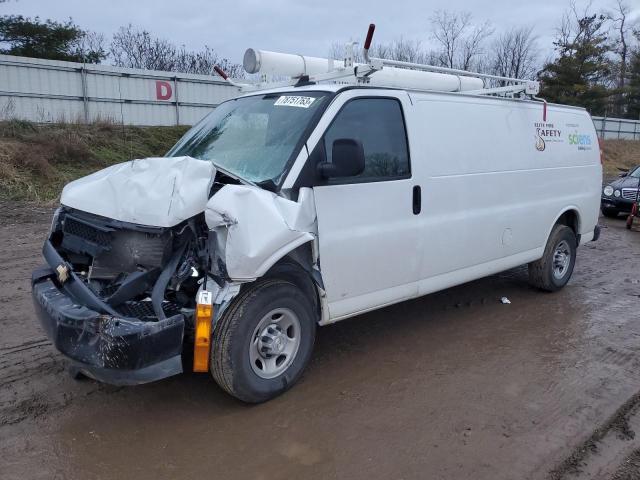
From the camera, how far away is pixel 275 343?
12.1 feet

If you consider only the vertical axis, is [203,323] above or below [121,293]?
below

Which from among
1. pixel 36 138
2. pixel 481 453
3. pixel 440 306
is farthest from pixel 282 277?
pixel 36 138

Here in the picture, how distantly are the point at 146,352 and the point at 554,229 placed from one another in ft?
16.6

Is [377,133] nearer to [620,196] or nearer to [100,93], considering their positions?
[620,196]

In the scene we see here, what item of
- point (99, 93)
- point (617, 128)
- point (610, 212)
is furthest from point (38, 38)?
point (617, 128)

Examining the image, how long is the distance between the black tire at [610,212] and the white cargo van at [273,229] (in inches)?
367

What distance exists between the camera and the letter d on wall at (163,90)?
64.3ft

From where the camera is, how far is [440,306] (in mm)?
5941

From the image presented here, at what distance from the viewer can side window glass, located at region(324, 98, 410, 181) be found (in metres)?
4.07

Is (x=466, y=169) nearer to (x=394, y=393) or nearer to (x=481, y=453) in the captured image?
(x=394, y=393)

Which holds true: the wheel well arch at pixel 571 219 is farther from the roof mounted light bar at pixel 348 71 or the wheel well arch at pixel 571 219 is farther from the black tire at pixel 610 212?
the black tire at pixel 610 212

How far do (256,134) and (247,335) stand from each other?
5.35 ft

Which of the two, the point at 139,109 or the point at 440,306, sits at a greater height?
the point at 139,109

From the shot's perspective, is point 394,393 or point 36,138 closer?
point 394,393
